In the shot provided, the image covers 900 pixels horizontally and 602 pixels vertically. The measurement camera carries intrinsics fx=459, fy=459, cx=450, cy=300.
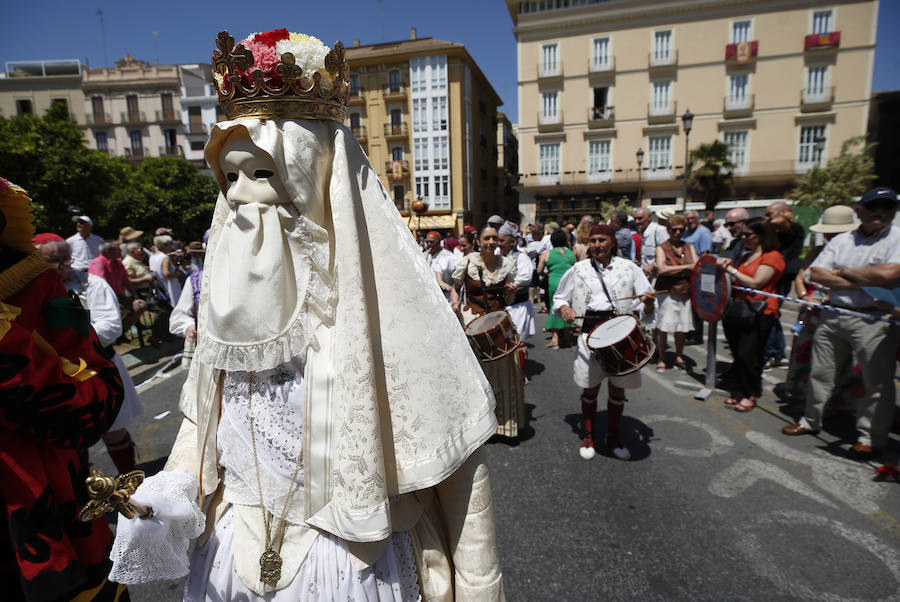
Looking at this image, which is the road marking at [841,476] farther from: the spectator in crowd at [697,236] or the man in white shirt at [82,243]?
the man in white shirt at [82,243]

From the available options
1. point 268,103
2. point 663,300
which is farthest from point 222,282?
point 663,300

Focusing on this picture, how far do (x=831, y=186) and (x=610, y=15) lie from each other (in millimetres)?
18559

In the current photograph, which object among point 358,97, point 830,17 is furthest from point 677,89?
point 358,97

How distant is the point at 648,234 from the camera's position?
8.26 meters

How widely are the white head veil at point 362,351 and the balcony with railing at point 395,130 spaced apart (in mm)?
37636

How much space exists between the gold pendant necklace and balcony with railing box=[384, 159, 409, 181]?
36.6 m

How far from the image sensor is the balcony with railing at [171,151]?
45.0m

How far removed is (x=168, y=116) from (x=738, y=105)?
49855mm

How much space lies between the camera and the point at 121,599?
1.73m

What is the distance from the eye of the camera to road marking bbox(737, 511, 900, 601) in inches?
99.2

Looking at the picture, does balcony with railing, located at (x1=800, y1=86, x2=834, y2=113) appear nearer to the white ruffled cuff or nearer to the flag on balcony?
the flag on balcony

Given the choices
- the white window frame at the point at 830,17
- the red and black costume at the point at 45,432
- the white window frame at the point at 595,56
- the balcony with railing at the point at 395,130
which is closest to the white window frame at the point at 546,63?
the white window frame at the point at 595,56

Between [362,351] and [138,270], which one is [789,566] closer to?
[362,351]

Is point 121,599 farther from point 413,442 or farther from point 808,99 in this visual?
point 808,99
